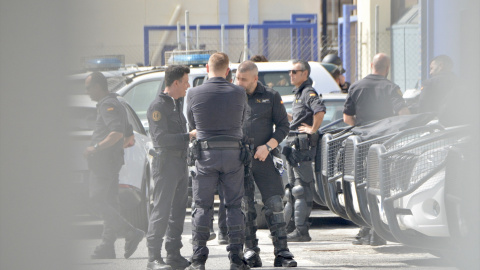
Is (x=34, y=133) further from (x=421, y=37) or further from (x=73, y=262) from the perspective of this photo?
(x=421, y=37)

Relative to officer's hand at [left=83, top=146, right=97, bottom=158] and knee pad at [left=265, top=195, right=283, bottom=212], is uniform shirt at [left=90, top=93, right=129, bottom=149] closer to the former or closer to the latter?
officer's hand at [left=83, top=146, right=97, bottom=158]

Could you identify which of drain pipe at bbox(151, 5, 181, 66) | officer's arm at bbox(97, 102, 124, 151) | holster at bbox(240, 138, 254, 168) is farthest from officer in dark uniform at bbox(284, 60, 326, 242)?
drain pipe at bbox(151, 5, 181, 66)

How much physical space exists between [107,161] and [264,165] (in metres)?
3.15

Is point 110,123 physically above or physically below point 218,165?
above

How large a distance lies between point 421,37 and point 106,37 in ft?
27.7

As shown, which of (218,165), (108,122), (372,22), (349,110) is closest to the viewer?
(108,122)

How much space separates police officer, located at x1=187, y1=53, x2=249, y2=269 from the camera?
227 inches

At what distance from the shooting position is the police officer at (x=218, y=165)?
576cm

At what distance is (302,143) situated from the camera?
7543 millimetres

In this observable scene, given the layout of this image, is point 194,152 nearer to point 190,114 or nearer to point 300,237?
point 190,114

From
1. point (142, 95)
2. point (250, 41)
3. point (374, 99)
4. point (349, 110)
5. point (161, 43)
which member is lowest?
point (349, 110)

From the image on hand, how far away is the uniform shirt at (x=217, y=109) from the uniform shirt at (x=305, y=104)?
185 centimetres

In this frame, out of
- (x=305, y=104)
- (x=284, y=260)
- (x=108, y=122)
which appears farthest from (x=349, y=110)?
(x=108, y=122)

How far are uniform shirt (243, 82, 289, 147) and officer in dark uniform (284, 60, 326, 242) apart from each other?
1083mm
